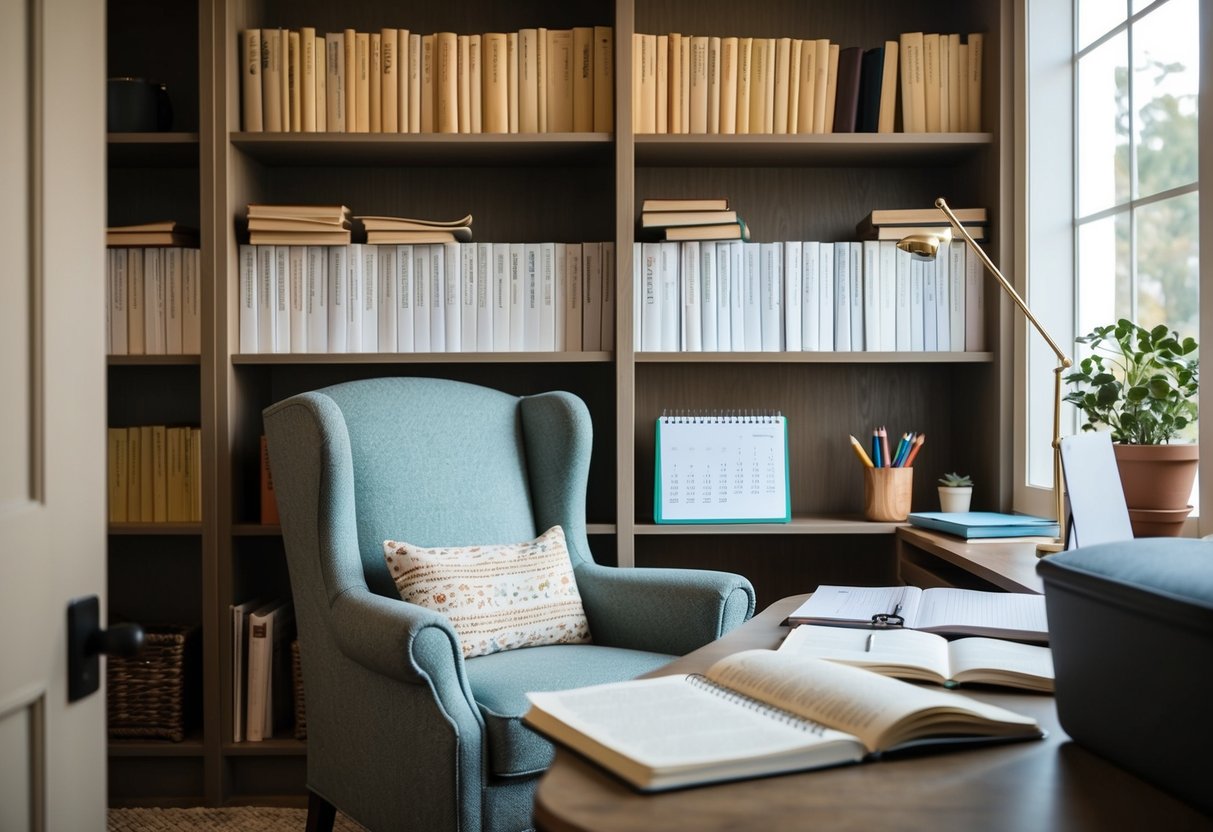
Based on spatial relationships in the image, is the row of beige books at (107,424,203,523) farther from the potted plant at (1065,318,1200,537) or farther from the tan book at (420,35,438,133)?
the potted plant at (1065,318,1200,537)

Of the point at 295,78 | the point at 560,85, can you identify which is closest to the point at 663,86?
the point at 560,85

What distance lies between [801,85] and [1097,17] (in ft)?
2.28

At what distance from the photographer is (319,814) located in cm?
216

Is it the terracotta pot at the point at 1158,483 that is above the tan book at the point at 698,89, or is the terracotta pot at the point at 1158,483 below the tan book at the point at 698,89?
below

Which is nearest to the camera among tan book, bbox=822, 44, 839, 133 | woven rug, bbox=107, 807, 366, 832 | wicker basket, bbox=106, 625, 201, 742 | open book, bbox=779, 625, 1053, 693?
open book, bbox=779, 625, 1053, 693

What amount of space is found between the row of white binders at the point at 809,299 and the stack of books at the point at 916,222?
4cm

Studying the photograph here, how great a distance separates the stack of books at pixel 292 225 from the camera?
258 centimetres

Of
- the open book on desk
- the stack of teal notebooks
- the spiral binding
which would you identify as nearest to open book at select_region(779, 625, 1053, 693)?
the open book on desk

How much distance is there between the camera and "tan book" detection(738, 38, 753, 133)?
2.65 meters

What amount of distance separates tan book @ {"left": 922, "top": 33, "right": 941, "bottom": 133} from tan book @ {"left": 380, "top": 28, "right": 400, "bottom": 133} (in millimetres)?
1329

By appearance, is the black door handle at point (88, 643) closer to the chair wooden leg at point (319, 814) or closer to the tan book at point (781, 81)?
the chair wooden leg at point (319, 814)

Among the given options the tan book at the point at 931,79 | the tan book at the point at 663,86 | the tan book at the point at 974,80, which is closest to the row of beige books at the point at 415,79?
the tan book at the point at 663,86

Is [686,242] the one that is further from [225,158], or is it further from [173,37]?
[173,37]

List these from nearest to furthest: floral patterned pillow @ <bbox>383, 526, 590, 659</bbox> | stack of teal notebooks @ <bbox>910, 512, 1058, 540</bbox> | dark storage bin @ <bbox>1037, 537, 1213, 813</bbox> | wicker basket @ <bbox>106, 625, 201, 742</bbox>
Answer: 1. dark storage bin @ <bbox>1037, 537, 1213, 813</bbox>
2. floral patterned pillow @ <bbox>383, 526, 590, 659</bbox>
3. stack of teal notebooks @ <bbox>910, 512, 1058, 540</bbox>
4. wicker basket @ <bbox>106, 625, 201, 742</bbox>
